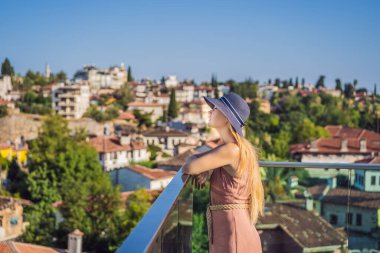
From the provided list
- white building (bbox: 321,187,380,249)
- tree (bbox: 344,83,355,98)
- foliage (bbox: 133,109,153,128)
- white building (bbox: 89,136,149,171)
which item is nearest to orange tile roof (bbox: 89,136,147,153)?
white building (bbox: 89,136,149,171)

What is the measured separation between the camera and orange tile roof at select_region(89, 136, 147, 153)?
33.0m

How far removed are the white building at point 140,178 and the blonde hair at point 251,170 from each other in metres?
21.0

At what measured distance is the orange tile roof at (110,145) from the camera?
33.0 m

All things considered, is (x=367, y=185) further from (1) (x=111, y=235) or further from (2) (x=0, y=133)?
(2) (x=0, y=133)

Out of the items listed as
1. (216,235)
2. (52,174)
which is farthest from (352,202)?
(52,174)

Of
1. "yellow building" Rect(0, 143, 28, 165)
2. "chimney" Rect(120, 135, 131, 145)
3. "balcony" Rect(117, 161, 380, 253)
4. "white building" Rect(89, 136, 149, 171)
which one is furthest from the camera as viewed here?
"chimney" Rect(120, 135, 131, 145)

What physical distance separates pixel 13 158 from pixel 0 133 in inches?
449

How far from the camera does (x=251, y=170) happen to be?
1.60 meters

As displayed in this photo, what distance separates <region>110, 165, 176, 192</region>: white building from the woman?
68.7 ft

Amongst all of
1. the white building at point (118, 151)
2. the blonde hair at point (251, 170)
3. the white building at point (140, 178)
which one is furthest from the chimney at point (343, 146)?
the blonde hair at point (251, 170)

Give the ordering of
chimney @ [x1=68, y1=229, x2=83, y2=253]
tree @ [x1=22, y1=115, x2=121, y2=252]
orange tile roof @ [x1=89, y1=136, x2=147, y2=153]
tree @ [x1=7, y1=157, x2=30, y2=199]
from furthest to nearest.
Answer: orange tile roof @ [x1=89, y1=136, x2=147, y2=153]
tree @ [x1=7, y1=157, x2=30, y2=199]
tree @ [x1=22, y1=115, x2=121, y2=252]
chimney @ [x1=68, y1=229, x2=83, y2=253]

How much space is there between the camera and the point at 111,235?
16812 millimetres

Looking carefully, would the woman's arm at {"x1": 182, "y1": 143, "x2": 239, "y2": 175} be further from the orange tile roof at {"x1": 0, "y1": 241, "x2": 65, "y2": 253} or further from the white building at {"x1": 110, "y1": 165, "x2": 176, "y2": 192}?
the white building at {"x1": 110, "y1": 165, "x2": 176, "y2": 192}

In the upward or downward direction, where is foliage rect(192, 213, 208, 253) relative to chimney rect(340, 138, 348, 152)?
upward
